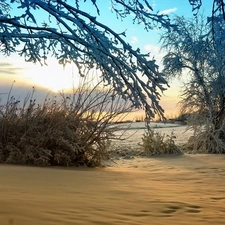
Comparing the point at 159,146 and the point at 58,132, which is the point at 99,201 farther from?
the point at 159,146

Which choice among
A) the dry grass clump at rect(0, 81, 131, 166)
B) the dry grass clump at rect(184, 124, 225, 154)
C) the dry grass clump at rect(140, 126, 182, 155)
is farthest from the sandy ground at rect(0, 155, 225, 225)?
the dry grass clump at rect(184, 124, 225, 154)

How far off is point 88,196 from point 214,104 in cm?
1410

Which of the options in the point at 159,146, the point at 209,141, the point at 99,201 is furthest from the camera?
the point at 209,141

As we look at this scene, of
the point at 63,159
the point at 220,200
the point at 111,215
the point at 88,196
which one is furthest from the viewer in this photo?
the point at 63,159

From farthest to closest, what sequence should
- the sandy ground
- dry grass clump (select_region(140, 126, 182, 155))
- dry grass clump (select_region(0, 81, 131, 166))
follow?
dry grass clump (select_region(140, 126, 182, 155)), dry grass clump (select_region(0, 81, 131, 166)), the sandy ground

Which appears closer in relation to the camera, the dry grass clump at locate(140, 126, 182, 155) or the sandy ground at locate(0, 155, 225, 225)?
the sandy ground at locate(0, 155, 225, 225)

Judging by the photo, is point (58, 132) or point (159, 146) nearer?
point (58, 132)

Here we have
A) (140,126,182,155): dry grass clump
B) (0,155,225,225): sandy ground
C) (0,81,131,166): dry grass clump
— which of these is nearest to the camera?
(0,155,225,225): sandy ground

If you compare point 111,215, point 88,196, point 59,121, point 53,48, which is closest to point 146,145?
point 59,121

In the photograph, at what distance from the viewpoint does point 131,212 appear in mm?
4629

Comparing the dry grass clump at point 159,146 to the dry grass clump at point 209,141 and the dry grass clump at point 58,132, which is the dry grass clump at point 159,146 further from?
the dry grass clump at point 58,132

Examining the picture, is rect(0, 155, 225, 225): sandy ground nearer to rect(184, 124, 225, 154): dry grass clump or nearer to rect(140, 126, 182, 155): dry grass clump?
rect(140, 126, 182, 155): dry grass clump

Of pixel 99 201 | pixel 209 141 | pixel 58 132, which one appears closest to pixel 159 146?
pixel 209 141

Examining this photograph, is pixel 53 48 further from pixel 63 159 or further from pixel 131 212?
pixel 63 159
